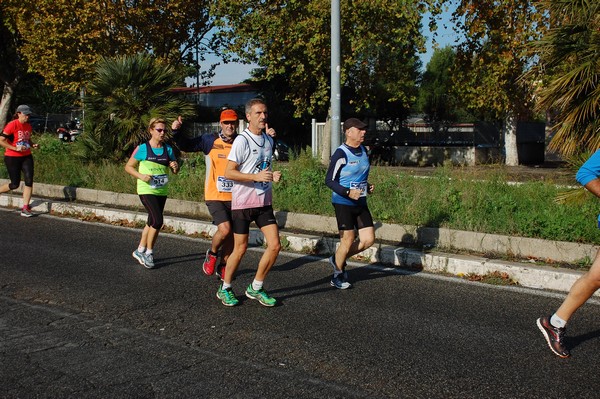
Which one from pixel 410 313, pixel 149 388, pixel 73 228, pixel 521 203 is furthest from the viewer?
pixel 73 228

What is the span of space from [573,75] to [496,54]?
17303mm

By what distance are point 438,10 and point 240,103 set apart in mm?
29832

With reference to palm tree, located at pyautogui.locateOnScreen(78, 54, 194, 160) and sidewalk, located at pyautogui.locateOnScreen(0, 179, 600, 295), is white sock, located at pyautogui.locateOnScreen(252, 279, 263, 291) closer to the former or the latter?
sidewalk, located at pyautogui.locateOnScreen(0, 179, 600, 295)

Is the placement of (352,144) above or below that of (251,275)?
above

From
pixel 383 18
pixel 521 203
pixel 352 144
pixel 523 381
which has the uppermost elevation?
pixel 383 18

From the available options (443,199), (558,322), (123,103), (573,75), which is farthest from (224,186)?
(123,103)

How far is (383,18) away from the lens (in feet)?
86.0

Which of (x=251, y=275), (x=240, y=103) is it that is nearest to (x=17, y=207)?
(x=251, y=275)

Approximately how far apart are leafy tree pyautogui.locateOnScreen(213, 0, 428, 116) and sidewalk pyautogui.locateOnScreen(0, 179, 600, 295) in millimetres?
13880

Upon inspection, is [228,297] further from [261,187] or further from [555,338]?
[555,338]

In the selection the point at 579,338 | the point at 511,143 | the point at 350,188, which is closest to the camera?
the point at 579,338

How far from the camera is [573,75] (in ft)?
32.3

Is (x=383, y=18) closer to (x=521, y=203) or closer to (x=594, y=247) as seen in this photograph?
(x=521, y=203)

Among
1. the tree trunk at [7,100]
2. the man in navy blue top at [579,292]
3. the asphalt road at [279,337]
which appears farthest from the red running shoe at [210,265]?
the tree trunk at [7,100]
